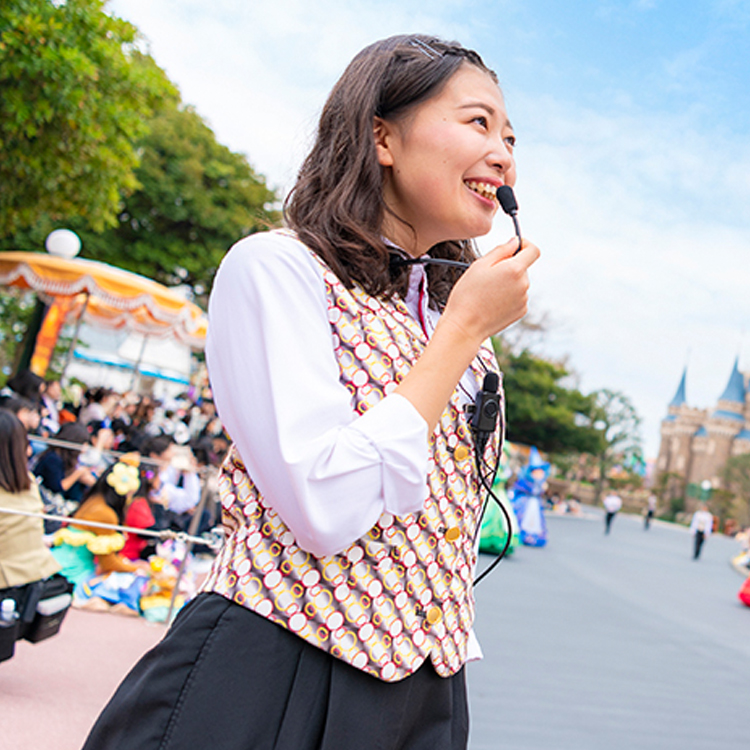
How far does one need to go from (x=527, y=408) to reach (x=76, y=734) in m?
28.1

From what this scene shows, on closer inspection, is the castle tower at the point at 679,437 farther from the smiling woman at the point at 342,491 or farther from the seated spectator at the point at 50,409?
the smiling woman at the point at 342,491

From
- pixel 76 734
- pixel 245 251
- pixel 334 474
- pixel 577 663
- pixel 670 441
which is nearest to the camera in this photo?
pixel 334 474

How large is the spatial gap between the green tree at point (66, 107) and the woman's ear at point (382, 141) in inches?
275

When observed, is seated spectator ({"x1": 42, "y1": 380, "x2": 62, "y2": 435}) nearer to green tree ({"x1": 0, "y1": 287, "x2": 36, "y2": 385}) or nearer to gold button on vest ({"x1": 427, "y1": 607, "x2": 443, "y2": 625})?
gold button on vest ({"x1": 427, "y1": 607, "x2": 443, "y2": 625})

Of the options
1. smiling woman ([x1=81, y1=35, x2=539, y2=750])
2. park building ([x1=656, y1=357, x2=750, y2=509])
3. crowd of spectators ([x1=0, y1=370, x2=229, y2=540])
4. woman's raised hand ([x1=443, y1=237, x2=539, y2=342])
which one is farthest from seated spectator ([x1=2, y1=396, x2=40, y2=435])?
park building ([x1=656, y1=357, x2=750, y2=509])

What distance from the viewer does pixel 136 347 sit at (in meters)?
13.5

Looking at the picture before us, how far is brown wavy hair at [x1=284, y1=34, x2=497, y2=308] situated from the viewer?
3.61 ft

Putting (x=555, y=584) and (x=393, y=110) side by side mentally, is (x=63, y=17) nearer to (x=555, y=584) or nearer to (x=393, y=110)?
(x=393, y=110)

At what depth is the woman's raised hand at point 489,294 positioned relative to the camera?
3.24 ft

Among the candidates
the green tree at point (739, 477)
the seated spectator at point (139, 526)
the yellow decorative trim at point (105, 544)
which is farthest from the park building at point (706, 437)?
the yellow decorative trim at point (105, 544)

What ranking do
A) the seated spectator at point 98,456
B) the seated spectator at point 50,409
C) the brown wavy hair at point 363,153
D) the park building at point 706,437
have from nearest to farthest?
the brown wavy hair at point 363,153 < the seated spectator at point 98,456 < the seated spectator at point 50,409 < the park building at point 706,437

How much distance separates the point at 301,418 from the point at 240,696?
1.08ft

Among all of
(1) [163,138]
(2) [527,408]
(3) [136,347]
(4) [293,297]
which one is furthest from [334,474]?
(2) [527,408]

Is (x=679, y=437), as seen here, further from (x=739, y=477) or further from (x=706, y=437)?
(x=739, y=477)
